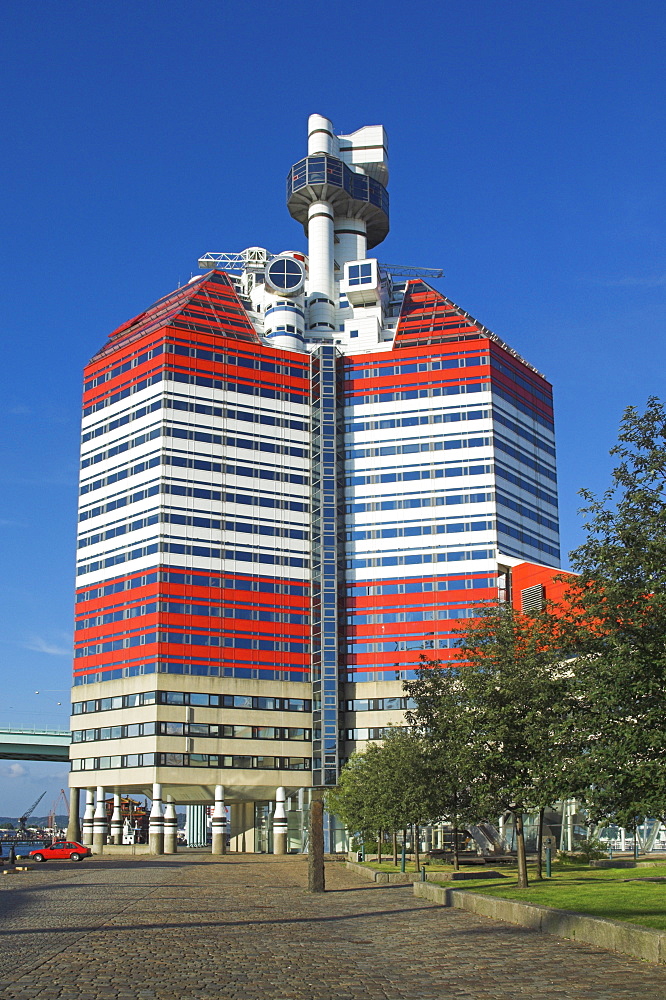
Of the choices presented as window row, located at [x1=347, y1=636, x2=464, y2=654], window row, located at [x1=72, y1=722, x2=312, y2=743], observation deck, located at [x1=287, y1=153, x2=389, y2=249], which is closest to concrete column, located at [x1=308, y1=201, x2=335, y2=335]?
observation deck, located at [x1=287, y1=153, x2=389, y2=249]

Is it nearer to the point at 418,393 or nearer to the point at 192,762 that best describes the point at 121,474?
the point at 192,762

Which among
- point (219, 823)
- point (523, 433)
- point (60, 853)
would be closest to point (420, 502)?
point (523, 433)

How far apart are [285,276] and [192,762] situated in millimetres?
60504

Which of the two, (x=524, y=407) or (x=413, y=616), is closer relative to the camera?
(x=413, y=616)

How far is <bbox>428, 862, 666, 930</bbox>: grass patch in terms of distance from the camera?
2421 centimetres

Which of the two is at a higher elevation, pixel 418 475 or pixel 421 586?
pixel 418 475

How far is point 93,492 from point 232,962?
112236 millimetres

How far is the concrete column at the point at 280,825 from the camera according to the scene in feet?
390

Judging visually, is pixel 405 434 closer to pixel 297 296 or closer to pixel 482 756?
pixel 297 296

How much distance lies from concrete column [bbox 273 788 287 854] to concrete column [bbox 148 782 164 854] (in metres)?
12.6

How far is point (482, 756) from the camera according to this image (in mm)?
36594

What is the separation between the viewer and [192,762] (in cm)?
11425

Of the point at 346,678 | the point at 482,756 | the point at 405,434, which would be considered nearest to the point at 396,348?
the point at 405,434

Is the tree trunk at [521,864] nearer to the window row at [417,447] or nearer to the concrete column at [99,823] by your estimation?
the concrete column at [99,823]
